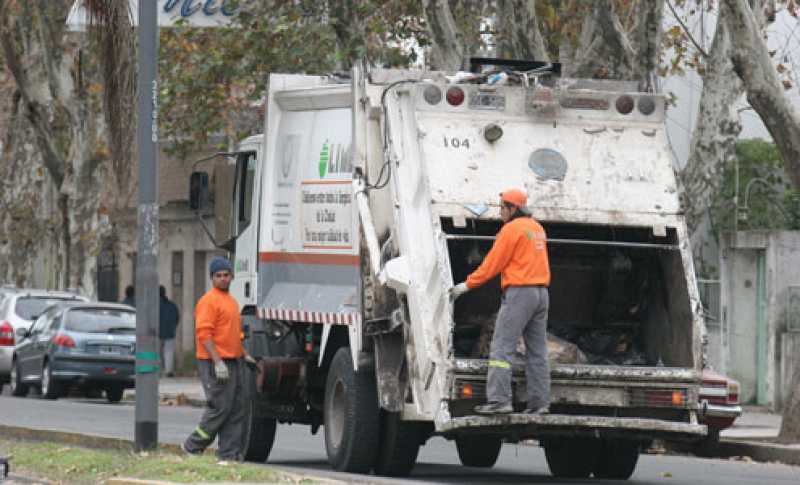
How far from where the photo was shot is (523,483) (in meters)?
15.0

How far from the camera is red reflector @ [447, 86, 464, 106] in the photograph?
1426 centimetres

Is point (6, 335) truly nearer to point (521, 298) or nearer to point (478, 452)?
point (478, 452)

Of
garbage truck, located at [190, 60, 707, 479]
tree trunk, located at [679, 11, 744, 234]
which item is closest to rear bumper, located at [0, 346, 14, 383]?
tree trunk, located at [679, 11, 744, 234]

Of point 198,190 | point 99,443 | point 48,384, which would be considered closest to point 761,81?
point 198,190

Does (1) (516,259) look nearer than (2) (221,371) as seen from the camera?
Yes

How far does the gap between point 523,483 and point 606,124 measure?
2904mm

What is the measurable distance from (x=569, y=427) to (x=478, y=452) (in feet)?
10.6

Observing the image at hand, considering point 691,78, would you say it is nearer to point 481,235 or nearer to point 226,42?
point 226,42

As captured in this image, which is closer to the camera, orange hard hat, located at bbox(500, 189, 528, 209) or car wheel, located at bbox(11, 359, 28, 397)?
orange hard hat, located at bbox(500, 189, 528, 209)

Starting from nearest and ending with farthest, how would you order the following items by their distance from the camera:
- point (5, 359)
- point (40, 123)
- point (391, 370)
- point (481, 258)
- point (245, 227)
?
point (391, 370) → point (481, 258) → point (245, 227) → point (5, 359) → point (40, 123)

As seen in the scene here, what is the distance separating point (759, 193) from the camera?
27141 mm

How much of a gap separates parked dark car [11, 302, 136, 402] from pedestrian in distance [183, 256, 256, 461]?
14.4 metres

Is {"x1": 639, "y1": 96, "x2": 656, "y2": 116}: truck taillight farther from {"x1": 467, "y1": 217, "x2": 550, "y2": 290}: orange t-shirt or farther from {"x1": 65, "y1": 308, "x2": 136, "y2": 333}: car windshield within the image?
{"x1": 65, "y1": 308, "x2": 136, "y2": 333}: car windshield

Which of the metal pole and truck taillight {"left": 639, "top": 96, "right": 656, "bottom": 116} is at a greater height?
truck taillight {"left": 639, "top": 96, "right": 656, "bottom": 116}
